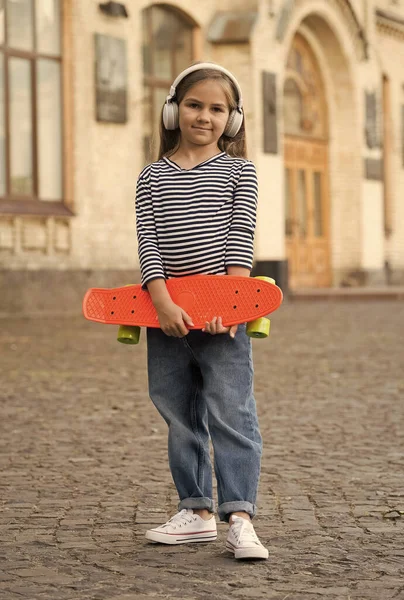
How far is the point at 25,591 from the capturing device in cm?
356

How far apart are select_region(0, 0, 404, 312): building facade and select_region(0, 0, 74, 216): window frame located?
0.08ft

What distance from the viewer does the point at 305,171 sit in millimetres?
28156

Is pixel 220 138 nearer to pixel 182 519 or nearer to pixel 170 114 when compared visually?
pixel 170 114

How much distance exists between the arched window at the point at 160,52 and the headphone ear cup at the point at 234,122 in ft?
56.8

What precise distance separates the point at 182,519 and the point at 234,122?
1287 millimetres

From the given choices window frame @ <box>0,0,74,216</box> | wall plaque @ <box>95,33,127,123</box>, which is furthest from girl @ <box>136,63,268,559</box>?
wall plaque @ <box>95,33,127,123</box>

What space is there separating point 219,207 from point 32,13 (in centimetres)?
1586

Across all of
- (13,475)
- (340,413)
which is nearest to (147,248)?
(13,475)

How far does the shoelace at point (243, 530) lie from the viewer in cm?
397

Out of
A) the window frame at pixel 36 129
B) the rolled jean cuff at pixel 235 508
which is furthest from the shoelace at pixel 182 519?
the window frame at pixel 36 129

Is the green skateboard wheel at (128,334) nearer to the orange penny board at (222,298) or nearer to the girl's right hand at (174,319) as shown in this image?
the orange penny board at (222,298)

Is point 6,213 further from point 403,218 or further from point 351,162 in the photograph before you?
point 403,218

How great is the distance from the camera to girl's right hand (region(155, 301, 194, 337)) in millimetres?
3994

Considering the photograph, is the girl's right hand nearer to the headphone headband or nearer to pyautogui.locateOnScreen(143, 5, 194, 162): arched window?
the headphone headband
